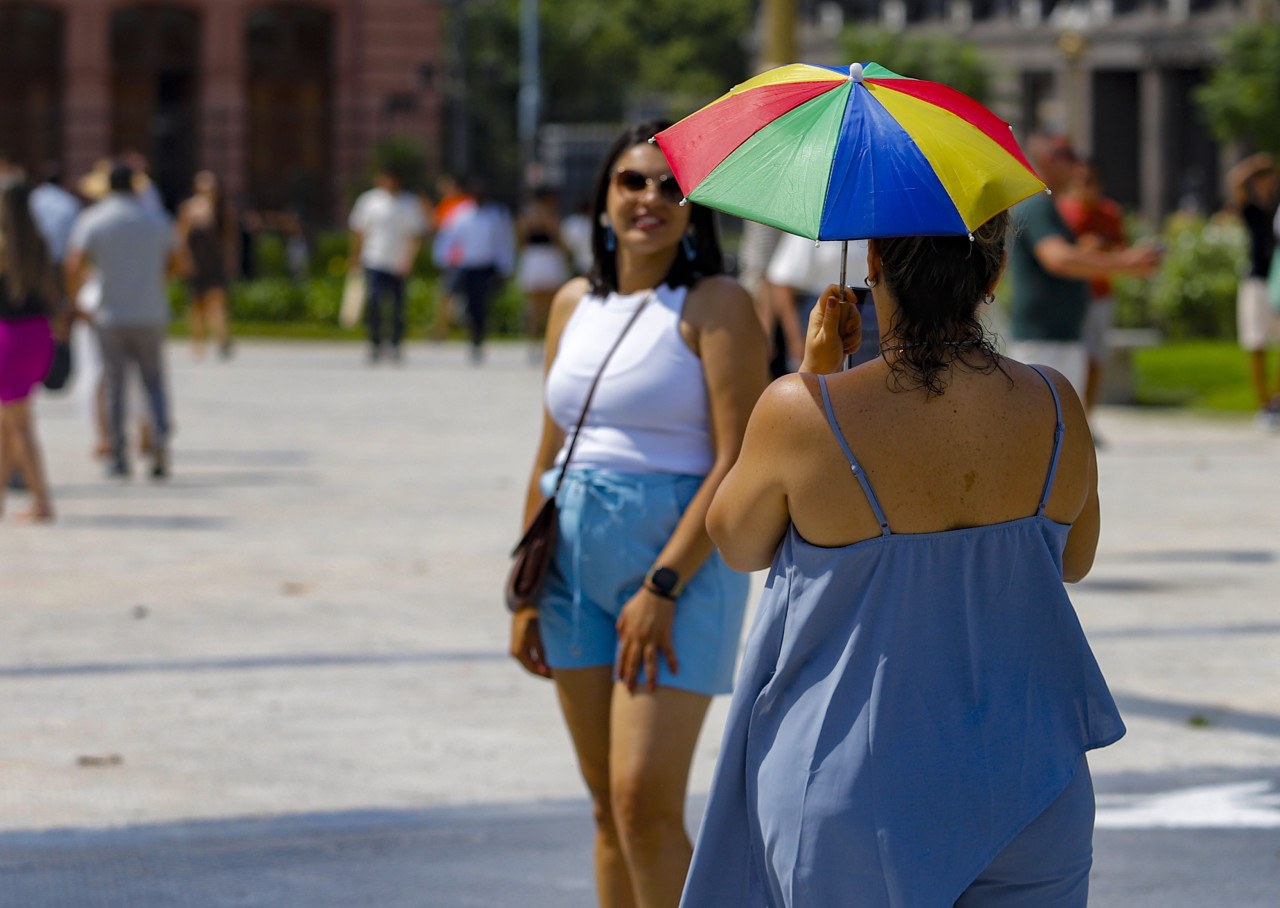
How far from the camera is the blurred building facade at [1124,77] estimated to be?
5669cm

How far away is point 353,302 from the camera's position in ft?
74.8

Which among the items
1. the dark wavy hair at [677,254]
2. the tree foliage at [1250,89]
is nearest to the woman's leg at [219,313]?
the dark wavy hair at [677,254]

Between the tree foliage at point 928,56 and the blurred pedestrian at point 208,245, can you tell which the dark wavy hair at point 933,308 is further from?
the tree foliage at point 928,56

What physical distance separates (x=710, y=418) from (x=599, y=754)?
70cm

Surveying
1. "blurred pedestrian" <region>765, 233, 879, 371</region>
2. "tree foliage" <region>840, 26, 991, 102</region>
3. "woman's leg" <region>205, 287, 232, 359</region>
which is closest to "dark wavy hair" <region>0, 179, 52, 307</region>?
"blurred pedestrian" <region>765, 233, 879, 371</region>

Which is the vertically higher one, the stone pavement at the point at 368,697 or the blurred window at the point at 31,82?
the blurred window at the point at 31,82

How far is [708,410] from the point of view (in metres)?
3.70

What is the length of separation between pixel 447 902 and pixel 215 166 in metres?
34.0

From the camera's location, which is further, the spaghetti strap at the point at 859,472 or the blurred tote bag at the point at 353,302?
the blurred tote bag at the point at 353,302

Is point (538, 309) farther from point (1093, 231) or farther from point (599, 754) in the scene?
point (599, 754)

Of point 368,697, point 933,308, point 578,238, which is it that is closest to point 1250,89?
point 578,238

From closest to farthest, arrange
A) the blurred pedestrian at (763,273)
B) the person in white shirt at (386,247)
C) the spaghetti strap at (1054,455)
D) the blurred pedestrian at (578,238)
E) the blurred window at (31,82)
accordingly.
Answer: the spaghetti strap at (1054,455) → the blurred pedestrian at (763,273) → the person in white shirt at (386,247) → the blurred pedestrian at (578,238) → the blurred window at (31,82)

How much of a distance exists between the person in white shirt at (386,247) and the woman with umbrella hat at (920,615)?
55.4 feet

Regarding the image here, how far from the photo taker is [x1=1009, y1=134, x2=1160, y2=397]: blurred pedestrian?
27.0ft
